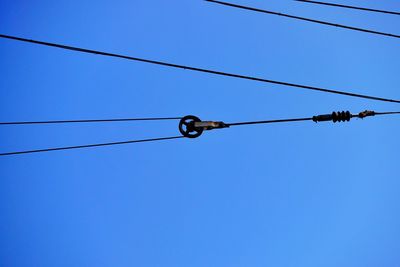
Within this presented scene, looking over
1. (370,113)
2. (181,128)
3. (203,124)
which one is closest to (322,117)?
(370,113)

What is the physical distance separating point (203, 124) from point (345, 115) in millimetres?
2498

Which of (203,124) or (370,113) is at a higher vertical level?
(203,124)

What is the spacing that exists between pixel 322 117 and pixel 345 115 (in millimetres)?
453

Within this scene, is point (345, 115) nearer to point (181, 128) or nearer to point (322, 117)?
point (322, 117)

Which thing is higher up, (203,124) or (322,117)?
(203,124)

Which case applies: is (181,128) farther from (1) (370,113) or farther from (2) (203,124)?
(1) (370,113)

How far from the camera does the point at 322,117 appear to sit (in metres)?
4.98

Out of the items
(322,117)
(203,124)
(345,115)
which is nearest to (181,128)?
(203,124)

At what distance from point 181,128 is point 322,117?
2517 mm

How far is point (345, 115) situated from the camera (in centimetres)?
507

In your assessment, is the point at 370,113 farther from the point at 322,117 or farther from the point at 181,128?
the point at 181,128

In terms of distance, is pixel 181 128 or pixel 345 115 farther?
pixel 181 128

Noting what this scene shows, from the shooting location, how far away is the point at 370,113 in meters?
5.22

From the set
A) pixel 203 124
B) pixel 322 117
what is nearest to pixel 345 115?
pixel 322 117
